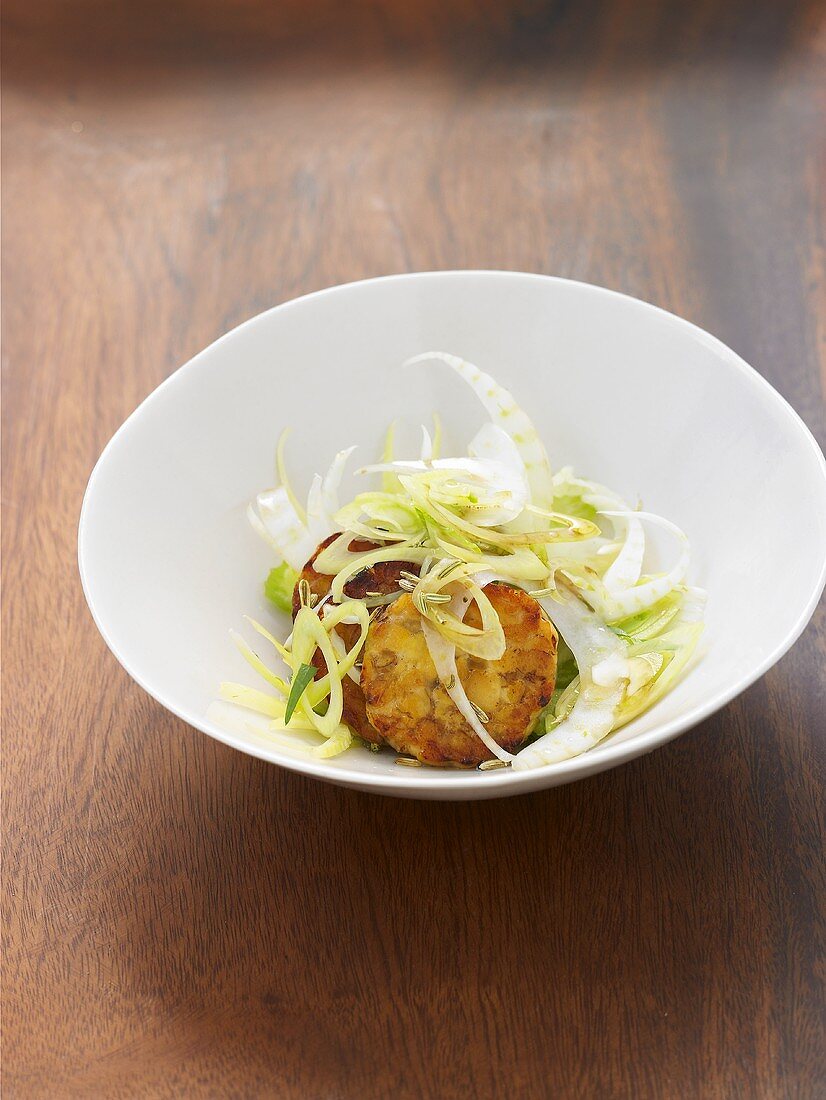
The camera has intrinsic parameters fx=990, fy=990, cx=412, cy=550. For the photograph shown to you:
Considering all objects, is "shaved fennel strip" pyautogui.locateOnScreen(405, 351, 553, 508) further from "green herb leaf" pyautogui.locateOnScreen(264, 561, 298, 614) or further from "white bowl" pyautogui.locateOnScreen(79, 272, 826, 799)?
"green herb leaf" pyautogui.locateOnScreen(264, 561, 298, 614)

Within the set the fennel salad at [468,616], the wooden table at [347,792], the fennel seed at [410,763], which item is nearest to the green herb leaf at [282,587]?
the fennel salad at [468,616]

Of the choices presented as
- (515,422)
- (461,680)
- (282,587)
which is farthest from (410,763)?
(515,422)

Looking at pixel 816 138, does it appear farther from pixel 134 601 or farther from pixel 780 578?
pixel 134 601

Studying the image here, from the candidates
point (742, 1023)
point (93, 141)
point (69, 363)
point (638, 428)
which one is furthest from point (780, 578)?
point (93, 141)

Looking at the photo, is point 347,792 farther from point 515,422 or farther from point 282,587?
point 515,422

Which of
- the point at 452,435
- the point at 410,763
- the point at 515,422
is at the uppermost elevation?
the point at 515,422

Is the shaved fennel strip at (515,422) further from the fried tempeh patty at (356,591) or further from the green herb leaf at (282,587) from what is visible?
the green herb leaf at (282,587)

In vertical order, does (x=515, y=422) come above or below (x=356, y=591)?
above

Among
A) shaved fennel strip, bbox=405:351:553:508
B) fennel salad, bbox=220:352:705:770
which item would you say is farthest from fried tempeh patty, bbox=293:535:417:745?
shaved fennel strip, bbox=405:351:553:508
